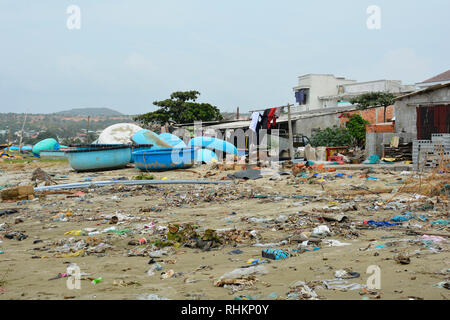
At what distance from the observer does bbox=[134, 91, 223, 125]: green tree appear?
28656 mm

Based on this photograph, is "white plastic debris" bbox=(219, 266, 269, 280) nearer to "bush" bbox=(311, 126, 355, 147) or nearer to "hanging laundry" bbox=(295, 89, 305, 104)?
"bush" bbox=(311, 126, 355, 147)

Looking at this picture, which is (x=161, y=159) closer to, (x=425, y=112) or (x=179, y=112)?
(x=425, y=112)

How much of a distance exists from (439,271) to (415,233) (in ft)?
4.56

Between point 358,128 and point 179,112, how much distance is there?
594 inches

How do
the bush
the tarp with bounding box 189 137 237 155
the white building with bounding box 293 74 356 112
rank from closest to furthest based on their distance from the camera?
the tarp with bounding box 189 137 237 155
the bush
the white building with bounding box 293 74 356 112

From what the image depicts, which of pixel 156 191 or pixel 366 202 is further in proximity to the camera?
pixel 156 191

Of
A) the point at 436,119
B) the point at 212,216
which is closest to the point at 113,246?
the point at 212,216

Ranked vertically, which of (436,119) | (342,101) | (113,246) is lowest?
(113,246)

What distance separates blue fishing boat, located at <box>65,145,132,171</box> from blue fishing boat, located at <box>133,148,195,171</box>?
5.10 ft

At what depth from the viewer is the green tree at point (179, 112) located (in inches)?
1128

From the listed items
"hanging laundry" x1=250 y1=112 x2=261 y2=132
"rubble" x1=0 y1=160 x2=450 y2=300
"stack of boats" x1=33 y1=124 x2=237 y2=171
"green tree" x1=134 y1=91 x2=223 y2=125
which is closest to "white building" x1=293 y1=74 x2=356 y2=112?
"green tree" x1=134 y1=91 x2=223 y2=125

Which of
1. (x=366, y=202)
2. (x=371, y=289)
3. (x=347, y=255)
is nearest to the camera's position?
(x=371, y=289)
